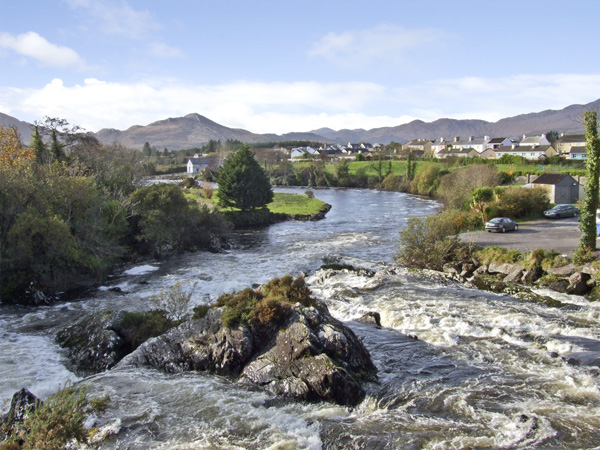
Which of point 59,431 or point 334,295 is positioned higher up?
point 59,431

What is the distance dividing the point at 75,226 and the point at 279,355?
21.1m

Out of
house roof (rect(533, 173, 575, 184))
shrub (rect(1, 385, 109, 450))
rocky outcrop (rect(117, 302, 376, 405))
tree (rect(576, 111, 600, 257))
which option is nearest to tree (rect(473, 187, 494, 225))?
house roof (rect(533, 173, 575, 184))

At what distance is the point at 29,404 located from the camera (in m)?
11.4

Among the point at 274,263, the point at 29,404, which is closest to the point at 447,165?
the point at 274,263

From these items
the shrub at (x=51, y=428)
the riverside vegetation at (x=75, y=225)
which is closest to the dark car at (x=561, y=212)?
the riverside vegetation at (x=75, y=225)

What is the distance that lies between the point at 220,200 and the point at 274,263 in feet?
82.1

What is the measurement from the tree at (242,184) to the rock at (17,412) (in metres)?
45.6

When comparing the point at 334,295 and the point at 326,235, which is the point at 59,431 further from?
the point at 326,235

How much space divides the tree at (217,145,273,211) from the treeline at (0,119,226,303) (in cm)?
1307

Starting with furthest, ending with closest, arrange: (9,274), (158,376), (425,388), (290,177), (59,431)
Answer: (290,177)
(9,274)
(158,376)
(425,388)
(59,431)

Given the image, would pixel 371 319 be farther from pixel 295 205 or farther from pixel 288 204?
pixel 288 204

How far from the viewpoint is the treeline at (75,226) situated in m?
25.3

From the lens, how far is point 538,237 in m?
35.0

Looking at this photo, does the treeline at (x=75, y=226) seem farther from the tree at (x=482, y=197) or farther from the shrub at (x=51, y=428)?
the tree at (x=482, y=197)
